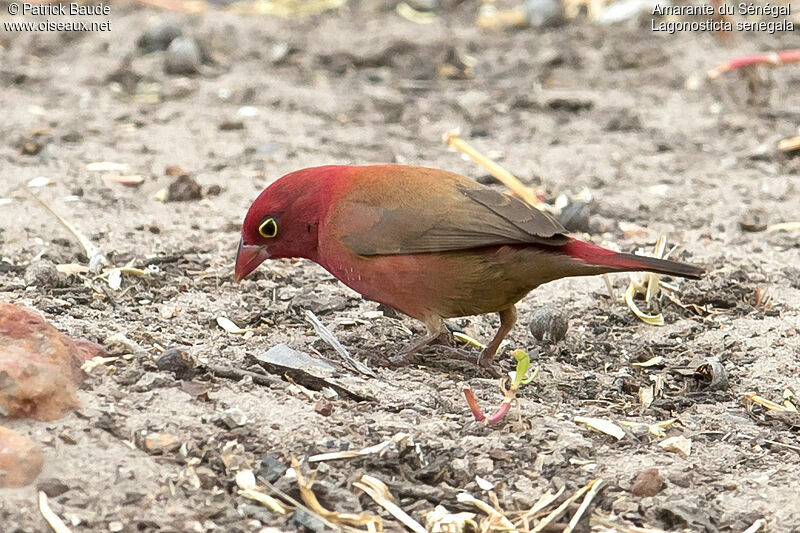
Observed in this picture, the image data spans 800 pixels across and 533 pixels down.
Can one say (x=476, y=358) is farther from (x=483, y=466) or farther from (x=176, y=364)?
(x=176, y=364)

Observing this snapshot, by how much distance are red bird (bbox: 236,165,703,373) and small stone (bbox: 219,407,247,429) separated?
0.92 metres

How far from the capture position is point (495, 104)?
7.12 metres

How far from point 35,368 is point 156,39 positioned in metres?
5.03

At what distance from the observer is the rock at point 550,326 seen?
171 inches

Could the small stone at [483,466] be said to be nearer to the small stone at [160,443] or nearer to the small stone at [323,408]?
the small stone at [323,408]

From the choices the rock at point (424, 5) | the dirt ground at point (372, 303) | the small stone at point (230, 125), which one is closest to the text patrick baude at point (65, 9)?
the dirt ground at point (372, 303)

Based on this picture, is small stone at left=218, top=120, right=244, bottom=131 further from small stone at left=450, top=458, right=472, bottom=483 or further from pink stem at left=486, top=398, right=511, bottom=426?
small stone at left=450, top=458, right=472, bottom=483

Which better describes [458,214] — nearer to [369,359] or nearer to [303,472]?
[369,359]

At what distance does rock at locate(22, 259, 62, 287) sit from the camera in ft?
14.3

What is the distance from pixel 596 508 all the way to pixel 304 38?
5572 mm

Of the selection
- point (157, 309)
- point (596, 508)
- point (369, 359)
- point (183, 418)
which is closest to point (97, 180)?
point (157, 309)

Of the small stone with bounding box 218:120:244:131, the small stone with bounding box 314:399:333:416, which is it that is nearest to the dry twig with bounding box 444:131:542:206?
the small stone with bounding box 218:120:244:131

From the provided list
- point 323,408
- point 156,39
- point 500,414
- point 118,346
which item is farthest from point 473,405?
point 156,39

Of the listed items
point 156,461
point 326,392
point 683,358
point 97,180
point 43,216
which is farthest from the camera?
Result: point 97,180
